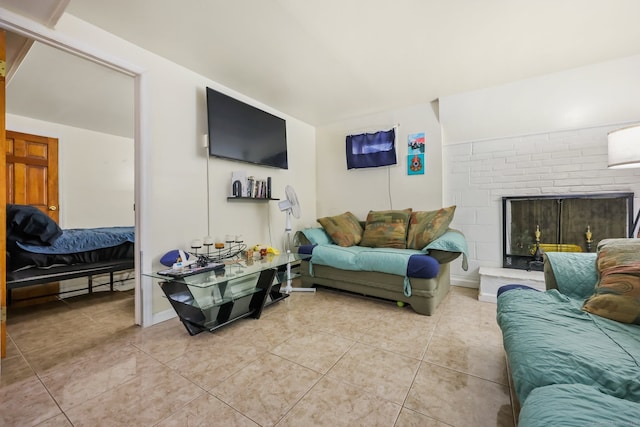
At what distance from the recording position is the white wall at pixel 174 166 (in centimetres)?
215

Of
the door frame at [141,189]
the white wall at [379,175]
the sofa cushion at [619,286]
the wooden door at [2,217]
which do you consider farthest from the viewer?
the white wall at [379,175]

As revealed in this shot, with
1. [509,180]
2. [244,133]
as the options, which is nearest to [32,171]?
[244,133]

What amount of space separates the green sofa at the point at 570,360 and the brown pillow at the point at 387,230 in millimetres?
1544

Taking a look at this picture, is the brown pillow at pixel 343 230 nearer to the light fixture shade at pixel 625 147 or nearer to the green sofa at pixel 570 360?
the green sofa at pixel 570 360

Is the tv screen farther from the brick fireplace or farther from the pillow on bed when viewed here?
the brick fireplace

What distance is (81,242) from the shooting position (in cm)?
263

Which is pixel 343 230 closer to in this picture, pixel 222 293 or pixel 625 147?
pixel 222 293

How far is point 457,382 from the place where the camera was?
139 cm

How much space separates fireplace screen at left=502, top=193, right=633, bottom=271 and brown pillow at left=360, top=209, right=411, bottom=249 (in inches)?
43.3

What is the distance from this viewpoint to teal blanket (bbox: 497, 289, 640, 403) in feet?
2.62

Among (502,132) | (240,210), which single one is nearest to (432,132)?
(502,132)

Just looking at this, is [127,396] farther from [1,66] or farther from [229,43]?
[229,43]

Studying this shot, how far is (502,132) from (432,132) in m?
0.73

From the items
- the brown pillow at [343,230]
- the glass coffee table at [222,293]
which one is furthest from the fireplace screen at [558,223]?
the glass coffee table at [222,293]
